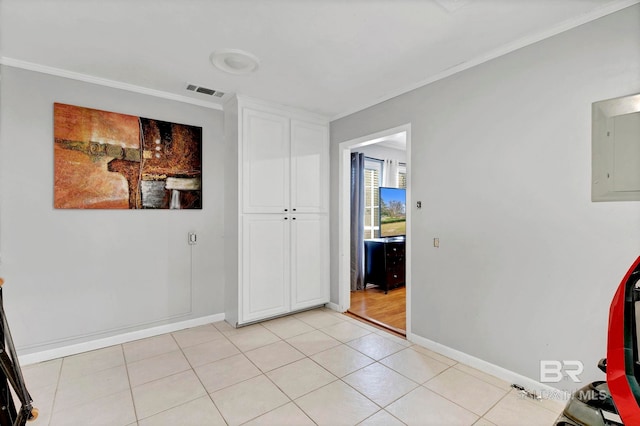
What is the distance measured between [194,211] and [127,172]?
0.73m

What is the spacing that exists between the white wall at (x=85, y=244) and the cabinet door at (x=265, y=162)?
0.46 metres

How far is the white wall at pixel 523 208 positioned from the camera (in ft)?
6.07

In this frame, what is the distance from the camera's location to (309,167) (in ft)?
12.4

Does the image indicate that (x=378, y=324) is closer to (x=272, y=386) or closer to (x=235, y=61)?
(x=272, y=386)

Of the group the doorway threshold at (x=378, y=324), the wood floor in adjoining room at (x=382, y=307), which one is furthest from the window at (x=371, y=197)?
the doorway threshold at (x=378, y=324)

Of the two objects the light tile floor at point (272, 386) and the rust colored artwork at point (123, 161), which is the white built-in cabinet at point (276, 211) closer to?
the rust colored artwork at point (123, 161)

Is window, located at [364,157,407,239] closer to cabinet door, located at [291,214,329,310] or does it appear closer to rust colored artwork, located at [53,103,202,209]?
cabinet door, located at [291,214,329,310]

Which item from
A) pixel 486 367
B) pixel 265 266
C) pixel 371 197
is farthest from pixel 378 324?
pixel 371 197

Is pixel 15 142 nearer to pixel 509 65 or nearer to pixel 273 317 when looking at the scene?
pixel 273 317

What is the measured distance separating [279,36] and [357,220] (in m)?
3.17

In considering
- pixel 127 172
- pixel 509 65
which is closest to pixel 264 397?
pixel 127 172

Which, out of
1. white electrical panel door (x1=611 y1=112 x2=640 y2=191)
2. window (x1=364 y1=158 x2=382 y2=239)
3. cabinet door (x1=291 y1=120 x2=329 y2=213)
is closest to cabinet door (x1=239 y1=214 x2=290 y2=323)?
cabinet door (x1=291 y1=120 x2=329 y2=213)

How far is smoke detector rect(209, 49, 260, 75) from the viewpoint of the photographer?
92.0 inches

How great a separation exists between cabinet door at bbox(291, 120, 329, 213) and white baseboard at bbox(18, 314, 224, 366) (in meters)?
1.68
